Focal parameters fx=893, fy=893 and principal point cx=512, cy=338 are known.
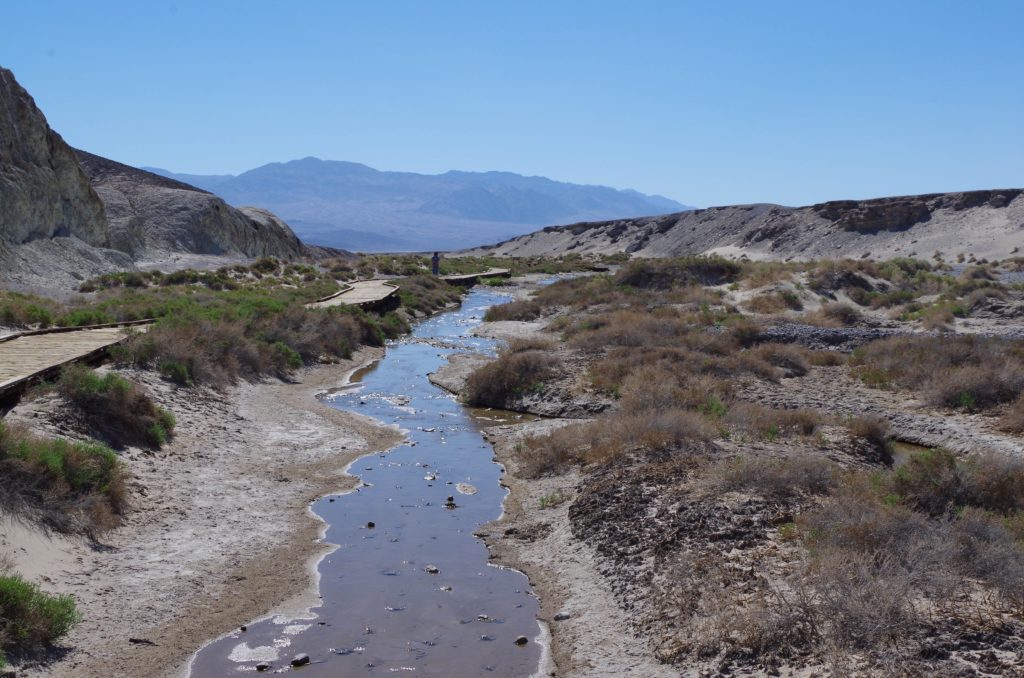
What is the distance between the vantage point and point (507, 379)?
70.9ft

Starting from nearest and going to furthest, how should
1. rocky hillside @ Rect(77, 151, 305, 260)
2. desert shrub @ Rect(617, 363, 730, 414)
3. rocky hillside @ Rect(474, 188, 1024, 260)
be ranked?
desert shrub @ Rect(617, 363, 730, 414) → rocky hillside @ Rect(77, 151, 305, 260) → rocky hillside @ Rect(474, 188, 1024, 260)

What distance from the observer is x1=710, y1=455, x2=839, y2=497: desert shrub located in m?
10.9

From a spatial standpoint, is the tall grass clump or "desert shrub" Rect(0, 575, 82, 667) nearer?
the tall grass clump

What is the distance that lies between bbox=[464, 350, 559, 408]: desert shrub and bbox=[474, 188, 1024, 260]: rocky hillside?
52.1 m

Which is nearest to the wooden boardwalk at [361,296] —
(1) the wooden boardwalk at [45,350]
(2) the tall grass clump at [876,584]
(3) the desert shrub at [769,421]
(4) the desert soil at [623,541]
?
(1) the wooden boardwalk at [45,350]

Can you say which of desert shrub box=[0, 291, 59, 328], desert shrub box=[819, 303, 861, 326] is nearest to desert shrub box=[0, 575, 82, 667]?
desert shrub box=[0, 291, 59, 328]

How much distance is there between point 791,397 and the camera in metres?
19.8

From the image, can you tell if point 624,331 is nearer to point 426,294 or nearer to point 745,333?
point 745,333

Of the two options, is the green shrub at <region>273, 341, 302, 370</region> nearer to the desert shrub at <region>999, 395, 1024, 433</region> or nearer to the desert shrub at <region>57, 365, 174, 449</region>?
the desert shrub at <region>57, 365, 174, 449</region>

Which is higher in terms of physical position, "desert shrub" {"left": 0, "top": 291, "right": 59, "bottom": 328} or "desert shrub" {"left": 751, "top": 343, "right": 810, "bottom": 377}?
"desert shrub" {"left": 0, "top": 291, "right": 59, "bottom": 328}

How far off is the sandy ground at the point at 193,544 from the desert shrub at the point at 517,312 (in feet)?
70.3

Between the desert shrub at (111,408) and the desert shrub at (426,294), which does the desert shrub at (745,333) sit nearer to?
the desert shrub at (111,408)

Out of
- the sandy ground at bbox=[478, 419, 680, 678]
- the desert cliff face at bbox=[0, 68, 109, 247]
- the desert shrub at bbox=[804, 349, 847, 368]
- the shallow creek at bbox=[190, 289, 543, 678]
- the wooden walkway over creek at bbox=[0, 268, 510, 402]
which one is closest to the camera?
the sandy ground at bbox=[478, 419, 680, 678]

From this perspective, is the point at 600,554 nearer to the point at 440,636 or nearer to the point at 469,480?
the point at 440,636
